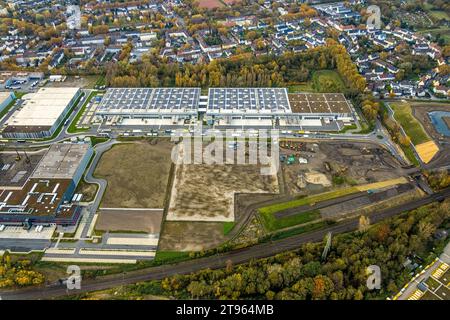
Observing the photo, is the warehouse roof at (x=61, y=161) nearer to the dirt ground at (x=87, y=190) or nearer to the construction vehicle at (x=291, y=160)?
the dirt ground at (x=87, y=190)

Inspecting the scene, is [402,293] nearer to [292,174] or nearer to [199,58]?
[292,174]

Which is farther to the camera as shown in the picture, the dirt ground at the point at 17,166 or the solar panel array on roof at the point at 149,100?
the solar panel array on roof at the point at 149,100

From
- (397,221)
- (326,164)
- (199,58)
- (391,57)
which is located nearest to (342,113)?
(326,164)

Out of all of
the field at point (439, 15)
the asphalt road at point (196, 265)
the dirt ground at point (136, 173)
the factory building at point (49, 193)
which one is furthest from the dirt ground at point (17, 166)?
the field at point (439, 15)

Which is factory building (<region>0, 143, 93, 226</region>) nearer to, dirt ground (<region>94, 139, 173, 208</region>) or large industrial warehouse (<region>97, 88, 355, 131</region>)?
dirt ground (<region>94, 139, 173, 208</region>)

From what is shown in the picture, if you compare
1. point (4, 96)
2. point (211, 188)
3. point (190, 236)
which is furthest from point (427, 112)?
point (4, 96)

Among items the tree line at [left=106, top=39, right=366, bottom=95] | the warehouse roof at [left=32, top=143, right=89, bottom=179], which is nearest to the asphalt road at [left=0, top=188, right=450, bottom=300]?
the warehouse roof at [left=32, top=143, right=89, bottom=179]
